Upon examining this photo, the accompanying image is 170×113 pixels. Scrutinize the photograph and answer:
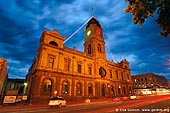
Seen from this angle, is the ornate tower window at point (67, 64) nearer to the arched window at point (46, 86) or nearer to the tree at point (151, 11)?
the arched window at point (46, 86)

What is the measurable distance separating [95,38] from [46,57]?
20.0 metres

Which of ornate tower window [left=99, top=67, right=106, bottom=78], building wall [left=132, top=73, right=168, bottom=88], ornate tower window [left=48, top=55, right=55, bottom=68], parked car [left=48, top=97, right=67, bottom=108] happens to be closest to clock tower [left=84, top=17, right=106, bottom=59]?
ornate tower window [left=99, top=67, right=106, bottom=78]

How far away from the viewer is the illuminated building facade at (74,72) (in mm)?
24881

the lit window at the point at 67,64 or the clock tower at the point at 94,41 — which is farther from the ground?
the clock tower at the point at 94,41

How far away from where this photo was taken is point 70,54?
3119cm

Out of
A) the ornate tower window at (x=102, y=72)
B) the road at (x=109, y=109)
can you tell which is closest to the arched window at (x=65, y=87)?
the road at (x=109, y=109)

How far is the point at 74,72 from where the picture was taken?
30266 millimetres

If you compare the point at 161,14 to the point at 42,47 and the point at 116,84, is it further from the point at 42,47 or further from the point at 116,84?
the point at 116,84

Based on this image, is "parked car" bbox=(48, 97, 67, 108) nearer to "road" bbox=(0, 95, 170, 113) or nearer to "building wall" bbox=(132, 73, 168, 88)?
"road" bbox=(0, 95, 170, 113)

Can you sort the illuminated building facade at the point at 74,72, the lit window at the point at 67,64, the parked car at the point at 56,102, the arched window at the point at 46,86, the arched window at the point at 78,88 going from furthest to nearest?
the arched window at the point at 78,88 → the lit window at the point at 67,64 → the illuminated building facade at the point at 74,72 → the arched window at the point at 46,86 → the parked car at the point at 56,102

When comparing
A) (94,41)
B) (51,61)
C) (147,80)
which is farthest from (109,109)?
(147,80)

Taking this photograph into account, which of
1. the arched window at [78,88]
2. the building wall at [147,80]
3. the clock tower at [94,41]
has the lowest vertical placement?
the arched window at [78,88]

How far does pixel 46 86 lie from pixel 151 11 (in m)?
23.5

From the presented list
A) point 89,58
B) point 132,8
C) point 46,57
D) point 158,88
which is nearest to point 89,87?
point 89,58
